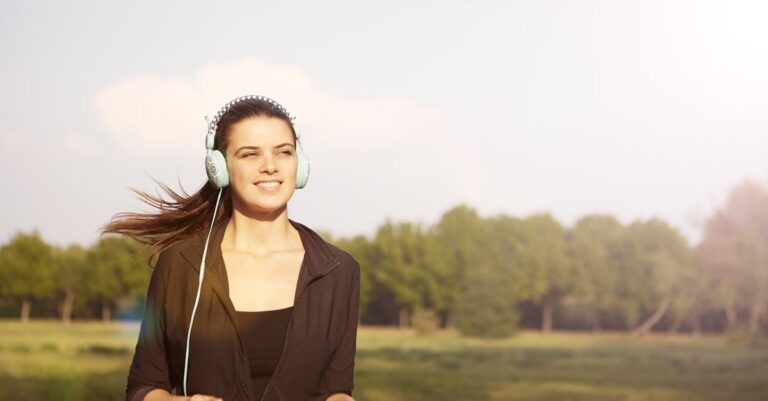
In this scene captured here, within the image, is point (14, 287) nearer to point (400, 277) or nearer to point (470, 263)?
point (400, 277)

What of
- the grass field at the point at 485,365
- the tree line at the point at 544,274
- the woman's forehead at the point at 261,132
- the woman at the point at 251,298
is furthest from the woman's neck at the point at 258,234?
the grass field at the point at 485,365

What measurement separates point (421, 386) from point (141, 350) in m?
29.0

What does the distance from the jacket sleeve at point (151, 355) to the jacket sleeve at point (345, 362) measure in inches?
22.5

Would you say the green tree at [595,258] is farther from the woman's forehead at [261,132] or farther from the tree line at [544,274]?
the woman's forehead at [261,132]

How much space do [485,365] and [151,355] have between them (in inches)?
1225

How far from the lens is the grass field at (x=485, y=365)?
30922mm

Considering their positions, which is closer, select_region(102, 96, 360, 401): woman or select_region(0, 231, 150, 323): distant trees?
select_region(102, 96, 360, 401): woman

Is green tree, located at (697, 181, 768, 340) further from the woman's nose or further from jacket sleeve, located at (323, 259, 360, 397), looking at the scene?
the woman's nose

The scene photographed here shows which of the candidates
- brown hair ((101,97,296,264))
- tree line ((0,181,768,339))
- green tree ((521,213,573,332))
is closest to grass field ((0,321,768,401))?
tree line ((0,181,768,339))

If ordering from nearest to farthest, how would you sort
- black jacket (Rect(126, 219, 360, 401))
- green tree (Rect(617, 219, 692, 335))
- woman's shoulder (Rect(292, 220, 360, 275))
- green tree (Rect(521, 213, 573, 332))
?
black jacket (Rect(126, 219, 360, 401)) → woman's shoulder (Rect(292, 220, 360, 275)) → green tree (Rect(521, 213, 573, 332)) → green tree (Rect(617, 219, 692, 335))

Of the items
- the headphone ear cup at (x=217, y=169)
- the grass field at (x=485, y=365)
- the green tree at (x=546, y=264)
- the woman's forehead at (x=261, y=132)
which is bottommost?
the grass field at (x=485, y=365)

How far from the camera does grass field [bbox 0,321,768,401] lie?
30.9 meters

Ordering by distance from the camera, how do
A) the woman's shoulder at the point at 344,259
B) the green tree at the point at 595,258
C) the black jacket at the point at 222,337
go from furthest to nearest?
the green tree at the point at 595,258, the woman's shoulder at the point at 344,259, the black jacket at the point at 222,337

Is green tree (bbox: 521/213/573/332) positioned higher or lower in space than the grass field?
higher
